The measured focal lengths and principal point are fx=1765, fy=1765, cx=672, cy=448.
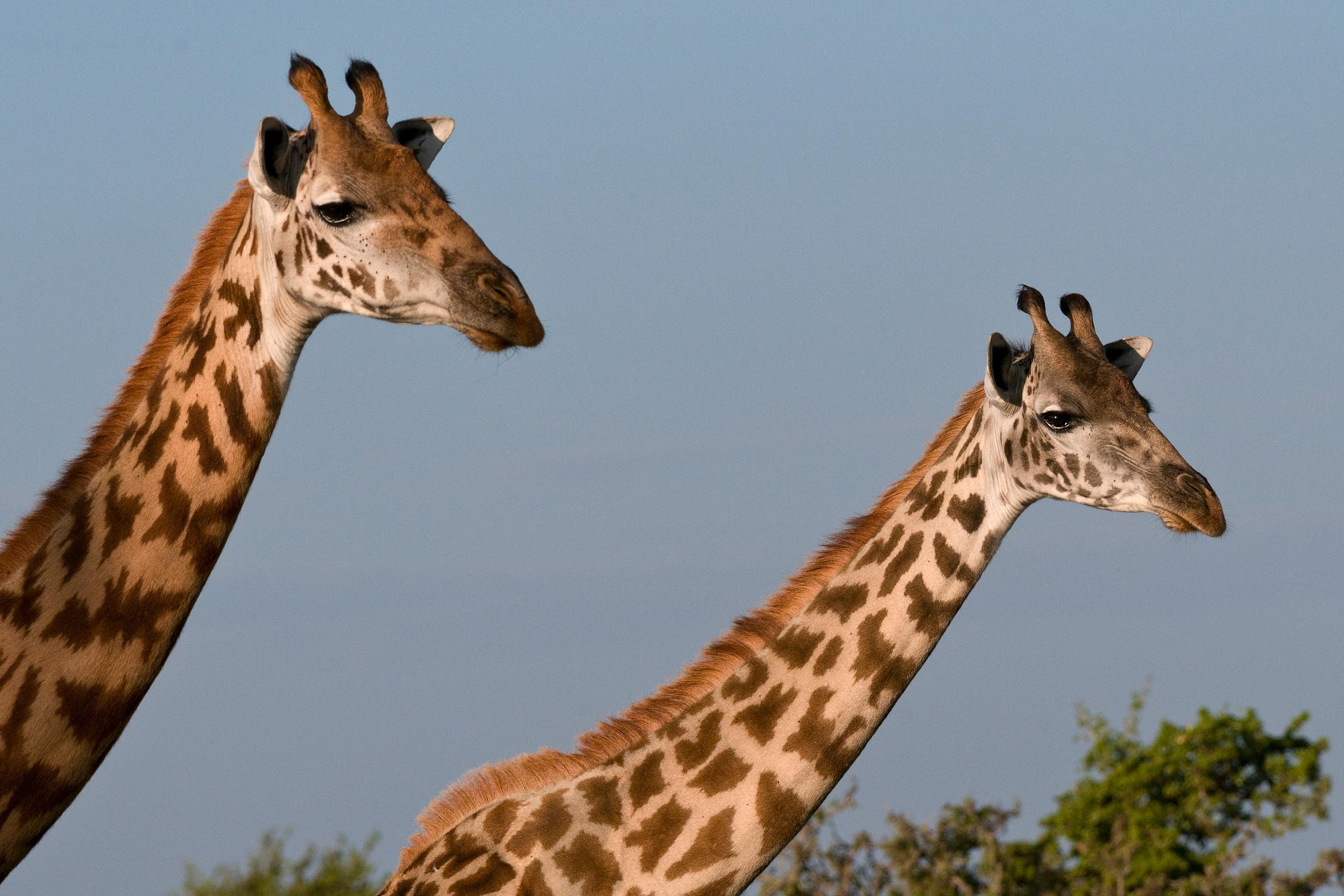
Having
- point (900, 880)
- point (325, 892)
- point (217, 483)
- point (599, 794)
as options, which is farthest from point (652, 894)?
point (325, 892)

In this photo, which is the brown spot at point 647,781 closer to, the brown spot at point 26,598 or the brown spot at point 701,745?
the brown spot at point 701,745

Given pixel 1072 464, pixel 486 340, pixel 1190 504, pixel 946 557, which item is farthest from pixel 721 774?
pixel 486 340

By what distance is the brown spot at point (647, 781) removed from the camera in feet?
27.6

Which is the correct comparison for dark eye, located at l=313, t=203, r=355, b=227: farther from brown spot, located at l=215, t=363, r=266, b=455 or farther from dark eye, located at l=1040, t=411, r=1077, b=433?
dark eye, located at l=1040, t=411, r=1077, b=433

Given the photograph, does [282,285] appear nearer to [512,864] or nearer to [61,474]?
[61,474]

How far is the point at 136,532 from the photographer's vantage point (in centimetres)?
661

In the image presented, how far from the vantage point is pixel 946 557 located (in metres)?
8.59

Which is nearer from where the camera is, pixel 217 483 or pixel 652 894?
pixel 217 483

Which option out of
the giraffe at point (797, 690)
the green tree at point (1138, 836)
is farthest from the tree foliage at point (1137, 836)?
the giraffe at point (797, 690)

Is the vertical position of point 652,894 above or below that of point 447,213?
below

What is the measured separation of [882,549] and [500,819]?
2305 mm

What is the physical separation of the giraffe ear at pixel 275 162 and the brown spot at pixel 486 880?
11.2 feet

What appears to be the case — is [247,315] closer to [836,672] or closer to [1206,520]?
[836,672]

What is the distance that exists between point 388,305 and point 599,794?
2969 millimetres
